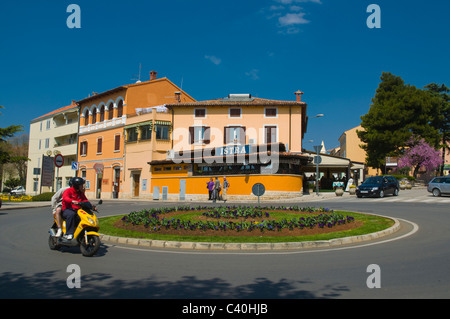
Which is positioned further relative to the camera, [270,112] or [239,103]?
[239,103]

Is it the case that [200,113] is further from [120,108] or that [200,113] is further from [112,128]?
[112,128]

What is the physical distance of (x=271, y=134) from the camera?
37.2 m

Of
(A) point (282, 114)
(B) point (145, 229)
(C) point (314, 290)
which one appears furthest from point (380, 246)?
(A) point (282, 114)

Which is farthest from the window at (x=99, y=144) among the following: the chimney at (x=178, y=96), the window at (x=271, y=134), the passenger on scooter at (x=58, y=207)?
the passenger on scooter at (x=58, y=207)

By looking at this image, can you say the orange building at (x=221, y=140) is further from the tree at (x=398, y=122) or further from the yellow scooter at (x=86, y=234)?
the yellow scooter at (x=86, y=234)

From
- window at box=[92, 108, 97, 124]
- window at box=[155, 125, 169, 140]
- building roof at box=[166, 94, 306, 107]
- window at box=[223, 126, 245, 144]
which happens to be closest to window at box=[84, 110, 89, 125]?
window at box=[92, 108, 97, 124]

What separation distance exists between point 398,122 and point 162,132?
32597mm

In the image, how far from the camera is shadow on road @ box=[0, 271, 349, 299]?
15.5ft

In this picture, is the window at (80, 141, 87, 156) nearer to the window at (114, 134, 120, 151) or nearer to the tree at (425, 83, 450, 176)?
the window at (114, 134, 120, 151)

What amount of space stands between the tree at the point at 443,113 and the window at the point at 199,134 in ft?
116

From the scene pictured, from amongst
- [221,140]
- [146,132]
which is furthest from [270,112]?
[146,132]

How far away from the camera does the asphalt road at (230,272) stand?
4.85 metres

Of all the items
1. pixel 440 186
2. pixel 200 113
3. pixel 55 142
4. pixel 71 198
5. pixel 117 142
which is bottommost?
pixel 71 198

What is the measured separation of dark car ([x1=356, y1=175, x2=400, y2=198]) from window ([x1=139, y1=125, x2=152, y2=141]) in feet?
71.6
